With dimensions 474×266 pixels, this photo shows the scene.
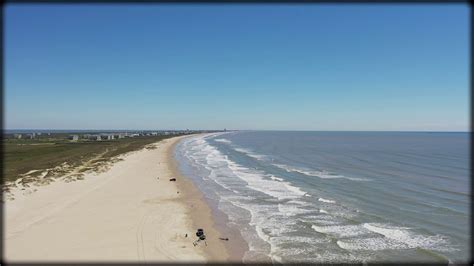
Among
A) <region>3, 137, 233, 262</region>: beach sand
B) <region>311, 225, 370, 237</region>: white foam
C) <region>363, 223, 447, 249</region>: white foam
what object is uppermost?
<region>3, 137, 233, 262</region>: beach sand

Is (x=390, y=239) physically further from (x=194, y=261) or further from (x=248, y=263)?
(x=194, y=261)

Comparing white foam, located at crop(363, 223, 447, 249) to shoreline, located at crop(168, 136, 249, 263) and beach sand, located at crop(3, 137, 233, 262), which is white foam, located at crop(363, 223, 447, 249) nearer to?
shoreline, located at crop(168, 136, 249, 263)

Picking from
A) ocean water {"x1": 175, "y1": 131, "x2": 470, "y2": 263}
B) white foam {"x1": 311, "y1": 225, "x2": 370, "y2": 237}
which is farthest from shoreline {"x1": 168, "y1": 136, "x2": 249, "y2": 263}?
white foam {"x1": 311, "y1": 225, "x2": 370, "y2": 237}

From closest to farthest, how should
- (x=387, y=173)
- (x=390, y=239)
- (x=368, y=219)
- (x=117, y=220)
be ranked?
(x=390, y=239), (x=117, y=220), (x=368, y=219), (x=387, y=173)

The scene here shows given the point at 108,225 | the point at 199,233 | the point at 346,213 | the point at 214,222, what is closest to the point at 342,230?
the point at 346,213

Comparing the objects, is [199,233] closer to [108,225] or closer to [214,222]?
[214,222]

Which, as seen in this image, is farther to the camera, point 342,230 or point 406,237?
point 342,230

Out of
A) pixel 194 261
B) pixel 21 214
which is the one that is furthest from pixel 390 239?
pixel 21 214

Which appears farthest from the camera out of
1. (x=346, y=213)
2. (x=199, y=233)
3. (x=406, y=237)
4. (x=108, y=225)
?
(x=346, y=213)
